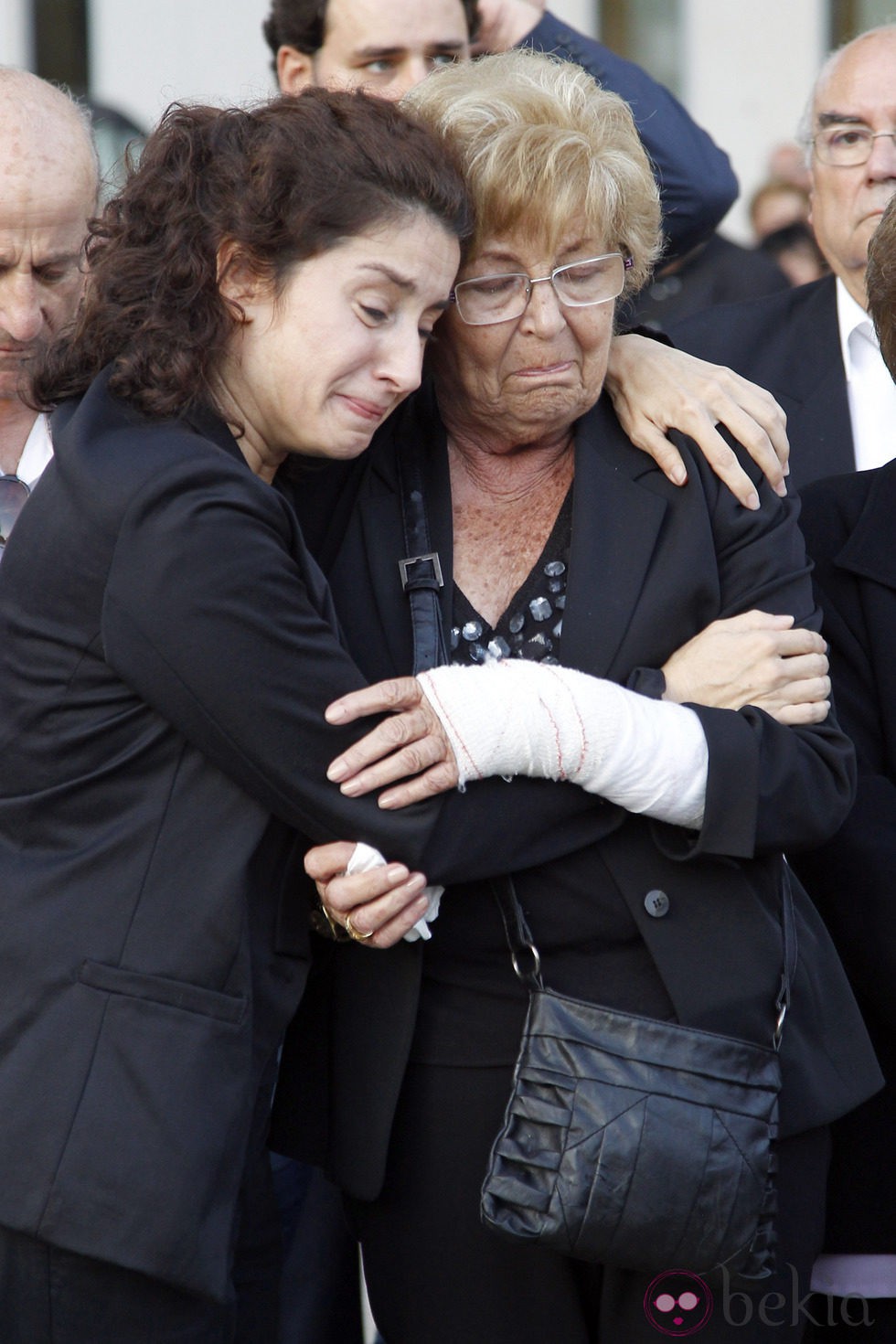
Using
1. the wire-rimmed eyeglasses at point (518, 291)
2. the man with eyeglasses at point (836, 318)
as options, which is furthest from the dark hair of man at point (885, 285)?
the man with eyeglasses at point (836, 318)

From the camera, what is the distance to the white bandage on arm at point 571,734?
2.02 metres

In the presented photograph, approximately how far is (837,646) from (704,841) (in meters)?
0.54

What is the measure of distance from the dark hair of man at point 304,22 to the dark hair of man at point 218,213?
1765 millimetres

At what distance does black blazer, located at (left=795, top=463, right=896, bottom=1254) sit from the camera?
96.0 inches

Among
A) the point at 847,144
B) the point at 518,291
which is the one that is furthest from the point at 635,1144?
the point at 847,144

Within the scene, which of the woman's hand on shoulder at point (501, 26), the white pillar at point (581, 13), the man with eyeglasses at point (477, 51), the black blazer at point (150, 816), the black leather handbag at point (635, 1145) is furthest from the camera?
the white pillar at point (581, 13)

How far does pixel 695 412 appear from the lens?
235 cm

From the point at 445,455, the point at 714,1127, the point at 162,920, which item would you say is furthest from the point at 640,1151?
the point at 445,455

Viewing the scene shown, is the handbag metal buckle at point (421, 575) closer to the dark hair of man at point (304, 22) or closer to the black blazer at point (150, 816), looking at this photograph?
the black blazer at point (150, 816)

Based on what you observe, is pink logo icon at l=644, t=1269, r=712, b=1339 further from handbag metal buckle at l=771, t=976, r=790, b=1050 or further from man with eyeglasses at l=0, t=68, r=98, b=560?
man with eyeglasses at l=0, t=68, r=98, b=560

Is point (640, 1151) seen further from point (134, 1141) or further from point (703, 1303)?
point (134, 1141)

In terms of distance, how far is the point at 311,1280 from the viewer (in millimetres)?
3053

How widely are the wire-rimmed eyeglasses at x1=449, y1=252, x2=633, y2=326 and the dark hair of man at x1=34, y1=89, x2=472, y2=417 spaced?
0.40ft

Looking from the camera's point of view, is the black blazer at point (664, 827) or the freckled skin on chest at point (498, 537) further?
the freckled skin on chest at point (498, 537)
